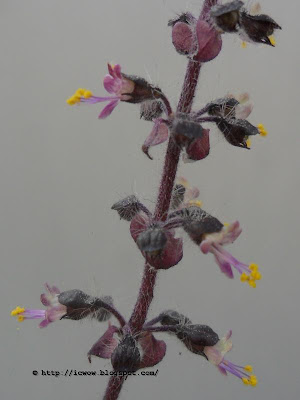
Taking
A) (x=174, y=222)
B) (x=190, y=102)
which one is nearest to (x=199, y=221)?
(x=174, y=222)

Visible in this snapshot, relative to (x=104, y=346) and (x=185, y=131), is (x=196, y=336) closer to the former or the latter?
(x=104, y=346)

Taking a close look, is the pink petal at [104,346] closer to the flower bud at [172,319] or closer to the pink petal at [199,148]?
the flower bud at [172,319]

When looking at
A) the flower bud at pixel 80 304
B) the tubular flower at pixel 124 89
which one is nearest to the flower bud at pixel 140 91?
the tubular flower at pixel 124 89

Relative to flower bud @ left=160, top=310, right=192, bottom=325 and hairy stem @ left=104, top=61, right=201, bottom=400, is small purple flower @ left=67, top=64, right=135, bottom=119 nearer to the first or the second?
hairy stem @ left=104, top=61, right=201, bottom=400

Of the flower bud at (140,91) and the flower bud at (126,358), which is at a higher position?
the flower bud at (140,91)

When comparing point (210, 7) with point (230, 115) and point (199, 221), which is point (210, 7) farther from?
point (199, 221)


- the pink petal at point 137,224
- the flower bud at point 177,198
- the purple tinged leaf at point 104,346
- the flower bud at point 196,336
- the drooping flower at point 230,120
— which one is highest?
the drooping flower at point 230,120

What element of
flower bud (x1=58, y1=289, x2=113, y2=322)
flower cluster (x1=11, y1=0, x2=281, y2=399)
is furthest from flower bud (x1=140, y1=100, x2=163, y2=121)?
flower bud (x1=58, y1=289, x2=113, y2=322)
